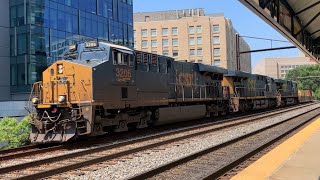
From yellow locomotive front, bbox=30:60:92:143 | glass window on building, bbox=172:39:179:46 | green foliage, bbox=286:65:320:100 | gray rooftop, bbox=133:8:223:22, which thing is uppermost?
gray rooftop, bbox=133:8:223:22

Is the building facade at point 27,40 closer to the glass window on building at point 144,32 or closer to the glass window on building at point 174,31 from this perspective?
the glass window on building at point 174,31

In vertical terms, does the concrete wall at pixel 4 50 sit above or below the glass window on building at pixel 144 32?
below

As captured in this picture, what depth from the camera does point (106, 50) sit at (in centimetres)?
1479

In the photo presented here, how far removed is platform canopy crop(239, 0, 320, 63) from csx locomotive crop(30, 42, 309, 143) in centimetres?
651

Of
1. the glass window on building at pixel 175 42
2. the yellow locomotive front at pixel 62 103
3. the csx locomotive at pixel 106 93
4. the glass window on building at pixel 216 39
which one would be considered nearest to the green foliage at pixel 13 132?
the yellow locomotive front at pixel 62 103

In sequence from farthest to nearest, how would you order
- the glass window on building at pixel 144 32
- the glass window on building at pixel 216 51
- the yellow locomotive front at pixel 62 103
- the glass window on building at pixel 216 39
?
the glass window on building at pixel 144 32, the glass window on building at pixel 216 39, the glass window on building at pixel 216 51, the yellow locomotive front at pixel 62 103

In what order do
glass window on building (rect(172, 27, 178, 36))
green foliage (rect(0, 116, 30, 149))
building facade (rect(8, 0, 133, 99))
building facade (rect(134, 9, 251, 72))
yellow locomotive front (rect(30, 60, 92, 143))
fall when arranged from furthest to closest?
glass window on building (rect(172, 27, 178, 36)) → building facade (rect(134, 9, 251, 72)) → building facade (rect(8, 0, 133, 99)) → green foliage (rect(0, 116, 30, 149)) → yellow locomotive front (rect(30, 60, 92, 143))

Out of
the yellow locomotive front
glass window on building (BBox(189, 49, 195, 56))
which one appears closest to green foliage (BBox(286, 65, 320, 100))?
glass window on building (BBox(189, 49, 195, 56))

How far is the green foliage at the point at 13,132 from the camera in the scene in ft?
49.8

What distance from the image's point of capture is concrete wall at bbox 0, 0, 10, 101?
41281 mm

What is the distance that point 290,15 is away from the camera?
11703 millimetres

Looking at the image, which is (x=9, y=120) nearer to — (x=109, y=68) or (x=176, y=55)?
(x=109, y=68)

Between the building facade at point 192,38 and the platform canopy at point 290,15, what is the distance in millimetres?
90013

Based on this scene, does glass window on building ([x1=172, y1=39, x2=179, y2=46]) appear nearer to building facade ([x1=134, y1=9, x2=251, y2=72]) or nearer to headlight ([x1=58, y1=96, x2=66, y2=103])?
building facade ([x1=134, y1=9, x2=251, y2=72])
